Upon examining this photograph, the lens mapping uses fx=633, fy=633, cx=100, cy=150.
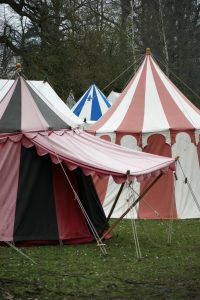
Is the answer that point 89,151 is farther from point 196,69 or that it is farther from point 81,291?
point 196,69

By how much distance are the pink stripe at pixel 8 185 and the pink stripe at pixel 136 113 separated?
144 inches

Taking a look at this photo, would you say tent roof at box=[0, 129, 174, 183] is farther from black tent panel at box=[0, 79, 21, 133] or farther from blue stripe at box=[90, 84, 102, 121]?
blue stripe at box=[90, 84, 102, 121]

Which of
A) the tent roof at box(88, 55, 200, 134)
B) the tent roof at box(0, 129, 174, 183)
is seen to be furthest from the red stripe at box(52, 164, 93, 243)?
the tent roof at box(88, 55, 200, 134)

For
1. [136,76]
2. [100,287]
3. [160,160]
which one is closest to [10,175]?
[160,160]

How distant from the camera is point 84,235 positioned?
9492mm

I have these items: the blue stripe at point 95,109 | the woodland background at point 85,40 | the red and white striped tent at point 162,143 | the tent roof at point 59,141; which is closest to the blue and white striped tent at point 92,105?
the blue stripe at point 95,109

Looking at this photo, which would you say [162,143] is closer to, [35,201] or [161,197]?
[161,197]

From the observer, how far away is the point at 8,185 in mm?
9219

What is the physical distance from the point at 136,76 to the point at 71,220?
5.03 metres

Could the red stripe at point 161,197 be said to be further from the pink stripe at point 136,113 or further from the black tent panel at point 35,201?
the black tent panel at point 35,201

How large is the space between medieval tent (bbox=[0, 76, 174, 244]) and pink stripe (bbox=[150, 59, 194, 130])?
2960 millimetres

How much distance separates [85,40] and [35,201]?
17.8 meters

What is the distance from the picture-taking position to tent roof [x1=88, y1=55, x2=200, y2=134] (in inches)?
495

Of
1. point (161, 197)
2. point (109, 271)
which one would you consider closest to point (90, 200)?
point (109, 271)
